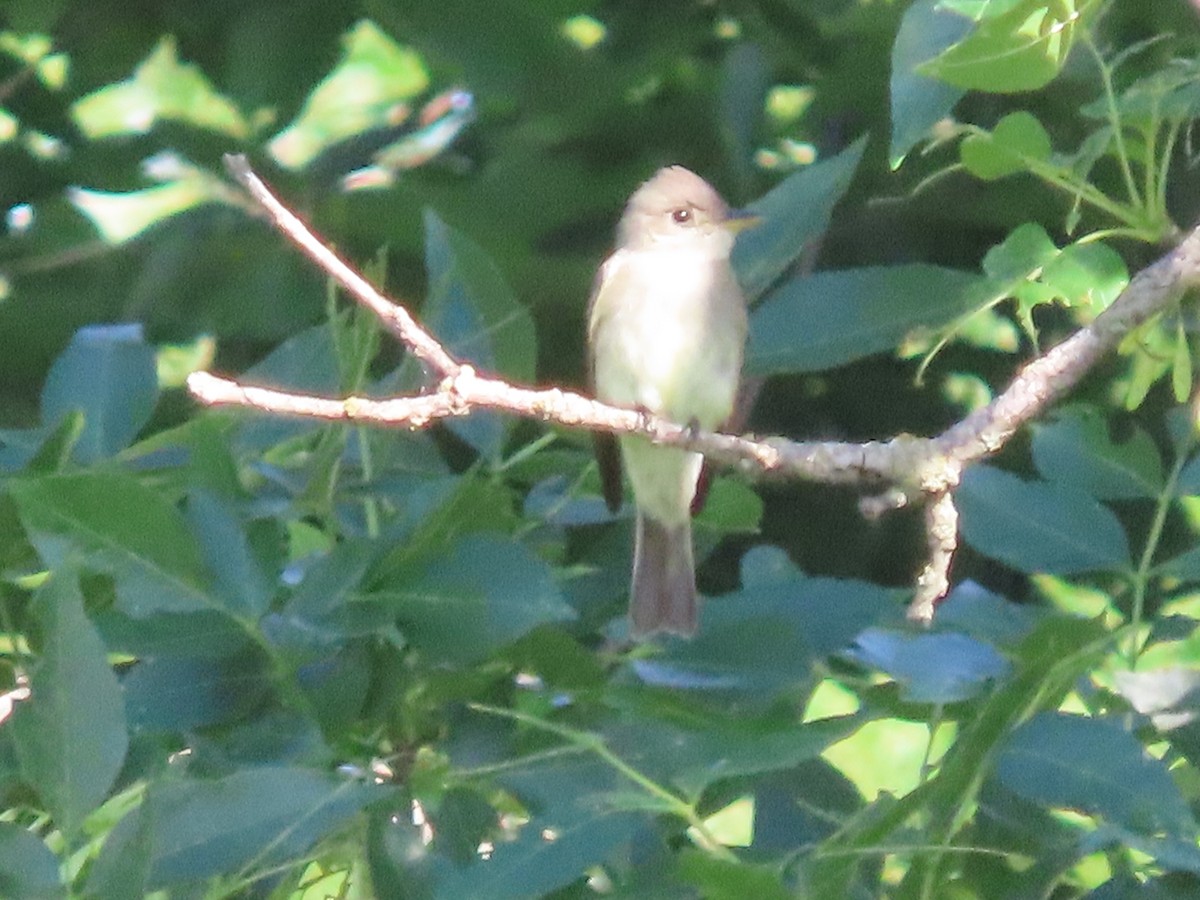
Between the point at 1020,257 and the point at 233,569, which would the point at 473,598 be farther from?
the point at 1020,257

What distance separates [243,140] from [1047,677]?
2145mm

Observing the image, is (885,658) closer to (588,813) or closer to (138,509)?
(588,813)

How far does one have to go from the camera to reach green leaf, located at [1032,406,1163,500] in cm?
191

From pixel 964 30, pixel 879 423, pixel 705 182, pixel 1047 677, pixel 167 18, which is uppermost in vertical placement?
pixel 964 30

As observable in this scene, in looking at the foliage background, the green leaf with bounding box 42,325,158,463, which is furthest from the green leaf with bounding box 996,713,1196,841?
the green leaf with bounding box 42,325,158,463

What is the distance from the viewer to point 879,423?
3.35 m

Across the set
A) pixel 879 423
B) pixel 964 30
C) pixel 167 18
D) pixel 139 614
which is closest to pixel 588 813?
pixel 139 614

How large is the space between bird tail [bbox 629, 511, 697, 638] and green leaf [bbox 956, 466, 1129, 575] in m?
0.30

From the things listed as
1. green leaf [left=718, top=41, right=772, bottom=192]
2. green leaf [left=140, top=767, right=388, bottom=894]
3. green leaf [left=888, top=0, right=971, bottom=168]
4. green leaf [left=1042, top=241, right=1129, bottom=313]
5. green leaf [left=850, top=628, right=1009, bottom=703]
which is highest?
green leaf [left=888, top=0, right=971, bottom=168]

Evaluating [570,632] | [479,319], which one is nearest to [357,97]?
[479,319]

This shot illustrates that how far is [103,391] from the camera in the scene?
6.61ft

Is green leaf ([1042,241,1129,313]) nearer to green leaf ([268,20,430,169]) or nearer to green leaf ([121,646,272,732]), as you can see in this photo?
green leaf ([121,646,272,732])

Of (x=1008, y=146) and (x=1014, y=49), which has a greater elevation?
(x=1014, y=49)

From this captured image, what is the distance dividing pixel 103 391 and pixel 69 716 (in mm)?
645
